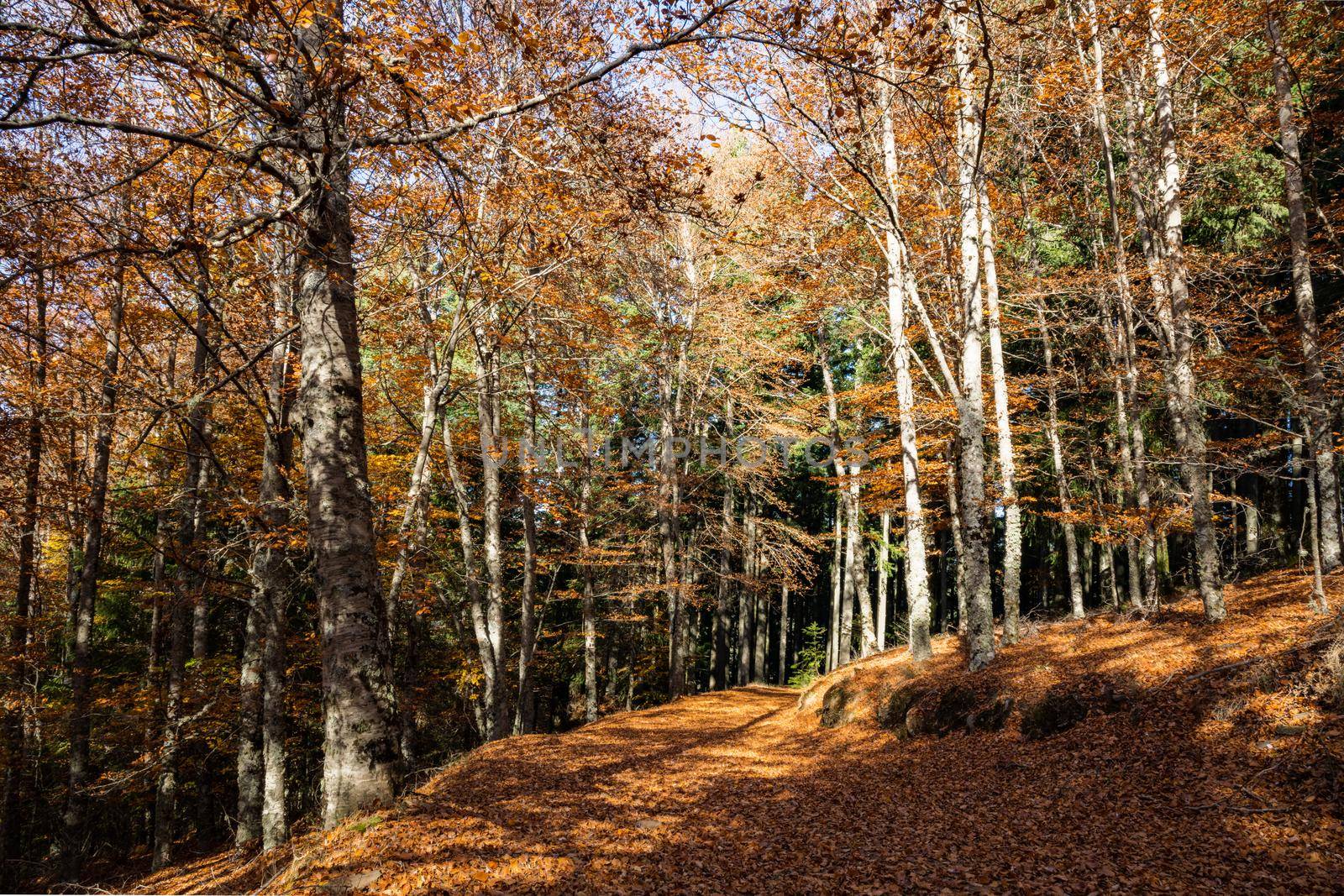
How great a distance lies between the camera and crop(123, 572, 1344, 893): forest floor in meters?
4.18

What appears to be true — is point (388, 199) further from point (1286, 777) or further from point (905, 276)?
point (1286, 777)

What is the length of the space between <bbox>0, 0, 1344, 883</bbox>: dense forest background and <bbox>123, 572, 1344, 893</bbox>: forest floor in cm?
80

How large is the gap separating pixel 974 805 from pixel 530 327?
1051 cm

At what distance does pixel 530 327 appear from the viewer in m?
12.3

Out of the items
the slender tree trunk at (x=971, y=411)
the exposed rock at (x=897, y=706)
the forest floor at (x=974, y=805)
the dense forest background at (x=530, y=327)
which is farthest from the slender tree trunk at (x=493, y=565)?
the slender tree trunk at (x=971, y=411)

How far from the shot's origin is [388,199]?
769 cm

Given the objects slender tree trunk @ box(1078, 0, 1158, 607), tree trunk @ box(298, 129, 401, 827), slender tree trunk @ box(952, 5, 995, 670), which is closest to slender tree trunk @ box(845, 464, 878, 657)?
slender tree trunk @ box(952, 5, 995, 670)

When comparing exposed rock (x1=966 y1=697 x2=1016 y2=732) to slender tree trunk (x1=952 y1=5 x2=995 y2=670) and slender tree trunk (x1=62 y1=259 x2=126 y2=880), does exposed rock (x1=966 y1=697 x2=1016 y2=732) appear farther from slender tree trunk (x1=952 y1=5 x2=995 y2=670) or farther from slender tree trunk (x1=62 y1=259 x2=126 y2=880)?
slender tree trunk (x1=62 y1=259 x2=126 y2=880)

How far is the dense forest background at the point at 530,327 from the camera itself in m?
4.72

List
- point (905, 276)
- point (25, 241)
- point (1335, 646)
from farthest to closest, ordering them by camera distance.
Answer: point (905, 276)
point (25, 241)
point (1335, 646)

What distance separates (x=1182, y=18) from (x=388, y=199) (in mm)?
12375

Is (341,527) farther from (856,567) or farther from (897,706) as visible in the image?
(856,567)

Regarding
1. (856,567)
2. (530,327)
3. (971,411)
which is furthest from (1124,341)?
(530,327)

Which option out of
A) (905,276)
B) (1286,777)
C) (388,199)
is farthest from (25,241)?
(1286,777)
